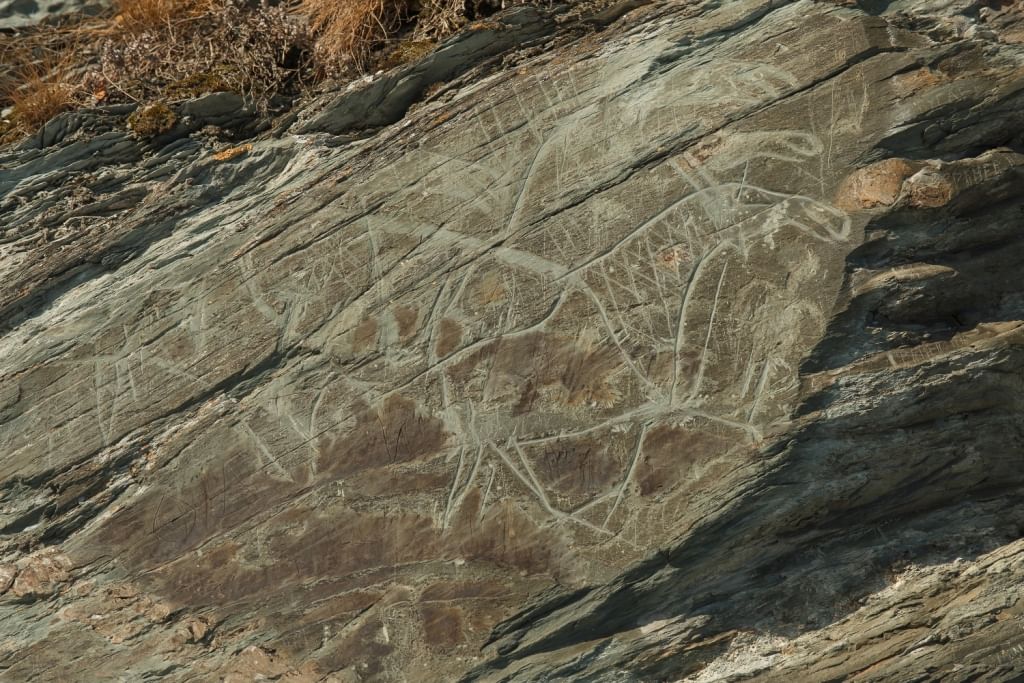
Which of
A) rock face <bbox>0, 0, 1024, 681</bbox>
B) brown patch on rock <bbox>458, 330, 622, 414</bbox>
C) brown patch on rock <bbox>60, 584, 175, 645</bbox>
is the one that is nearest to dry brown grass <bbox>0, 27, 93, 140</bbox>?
rock face <bbox>0, 0, 1024, 681</bbox>

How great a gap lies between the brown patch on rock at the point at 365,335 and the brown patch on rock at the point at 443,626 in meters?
1.13

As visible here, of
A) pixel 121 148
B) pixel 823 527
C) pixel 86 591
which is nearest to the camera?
pixel 823 527

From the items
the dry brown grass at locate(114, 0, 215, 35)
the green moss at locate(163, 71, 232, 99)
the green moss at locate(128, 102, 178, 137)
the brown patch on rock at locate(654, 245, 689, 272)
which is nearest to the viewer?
the brown patch on rock at locate(654, 245, 689, 272)

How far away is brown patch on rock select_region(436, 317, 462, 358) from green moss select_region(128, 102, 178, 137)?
201 cm

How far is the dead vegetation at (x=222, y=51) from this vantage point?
501 centimetres

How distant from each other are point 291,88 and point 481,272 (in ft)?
5.90

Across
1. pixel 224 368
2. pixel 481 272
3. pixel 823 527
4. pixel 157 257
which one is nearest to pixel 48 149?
pixel 157 257

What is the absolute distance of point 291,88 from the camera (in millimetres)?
5176

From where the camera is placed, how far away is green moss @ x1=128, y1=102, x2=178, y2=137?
5000 mm

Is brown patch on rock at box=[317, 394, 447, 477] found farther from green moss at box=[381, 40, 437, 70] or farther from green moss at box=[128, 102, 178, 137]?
green moss at box=[128, 102, 178, 137]

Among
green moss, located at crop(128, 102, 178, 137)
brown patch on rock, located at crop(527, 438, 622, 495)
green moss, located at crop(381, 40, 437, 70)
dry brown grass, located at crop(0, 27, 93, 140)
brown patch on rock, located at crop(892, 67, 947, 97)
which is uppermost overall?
dry brown grass, located at crop(0, 27, 93, 140)

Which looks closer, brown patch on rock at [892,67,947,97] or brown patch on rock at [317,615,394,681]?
brown patch on rock at [317,615,394,681]

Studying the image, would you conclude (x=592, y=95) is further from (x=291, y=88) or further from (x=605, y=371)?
(x=291, y=88)

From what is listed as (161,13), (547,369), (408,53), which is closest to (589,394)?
(547,369)
